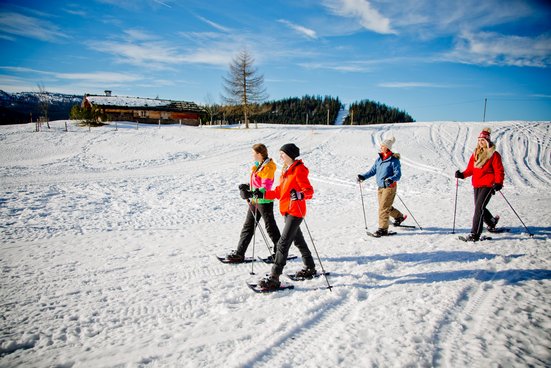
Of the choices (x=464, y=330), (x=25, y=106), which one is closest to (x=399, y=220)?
(x=464, y=330)

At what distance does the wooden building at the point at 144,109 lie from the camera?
41719 mm

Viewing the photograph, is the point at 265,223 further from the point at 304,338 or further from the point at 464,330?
the point at 464,330

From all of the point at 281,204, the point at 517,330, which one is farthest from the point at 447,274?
the point at 281,204

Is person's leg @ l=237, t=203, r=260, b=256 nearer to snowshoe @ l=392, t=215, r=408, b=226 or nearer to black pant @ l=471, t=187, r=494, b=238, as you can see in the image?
snowshoe @ l=392, t=215, r=408, b=226

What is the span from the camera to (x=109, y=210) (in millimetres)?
8164

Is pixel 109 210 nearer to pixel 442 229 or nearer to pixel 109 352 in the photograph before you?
pixel 109 352

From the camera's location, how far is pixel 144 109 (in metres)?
44.0

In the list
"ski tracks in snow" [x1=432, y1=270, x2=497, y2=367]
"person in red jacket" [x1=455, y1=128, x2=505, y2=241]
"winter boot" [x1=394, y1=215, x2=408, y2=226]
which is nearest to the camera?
"ski tracks in snow" [x1=432, y1=270, x2=497, y2=367]

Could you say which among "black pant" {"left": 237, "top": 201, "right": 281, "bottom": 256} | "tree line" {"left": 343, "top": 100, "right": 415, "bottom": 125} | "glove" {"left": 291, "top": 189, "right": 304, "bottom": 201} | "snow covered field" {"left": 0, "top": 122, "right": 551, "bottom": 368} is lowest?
"snow covered field" {"left": 0, "top": 122, "right": 551, "bottom": 368}

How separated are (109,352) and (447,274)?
4.60 metres

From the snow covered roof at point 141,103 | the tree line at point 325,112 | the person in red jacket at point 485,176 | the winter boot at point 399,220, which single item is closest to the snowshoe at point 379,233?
the winter boot at point 399,220

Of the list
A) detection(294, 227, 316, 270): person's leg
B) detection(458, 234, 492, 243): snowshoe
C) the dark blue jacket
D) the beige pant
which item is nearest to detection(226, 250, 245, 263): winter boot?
detection(294, 227, 316, 270): person's leg

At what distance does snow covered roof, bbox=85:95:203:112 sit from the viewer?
42188mm

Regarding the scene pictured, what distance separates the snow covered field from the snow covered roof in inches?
1467
